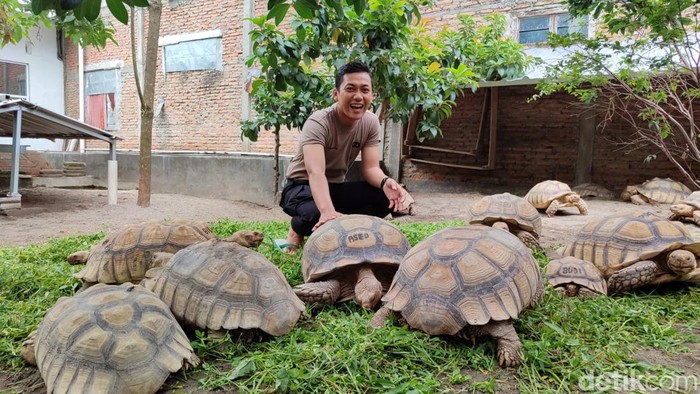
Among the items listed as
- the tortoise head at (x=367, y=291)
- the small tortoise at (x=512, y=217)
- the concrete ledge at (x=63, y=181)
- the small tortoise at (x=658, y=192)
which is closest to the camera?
the tortoise head at (x=367, y=291)

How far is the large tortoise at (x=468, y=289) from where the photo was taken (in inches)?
81.0

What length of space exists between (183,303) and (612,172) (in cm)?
1031

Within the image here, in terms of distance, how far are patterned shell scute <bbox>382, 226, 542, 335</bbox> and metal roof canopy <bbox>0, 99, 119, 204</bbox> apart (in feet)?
26.7

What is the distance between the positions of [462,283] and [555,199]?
6.57 meters

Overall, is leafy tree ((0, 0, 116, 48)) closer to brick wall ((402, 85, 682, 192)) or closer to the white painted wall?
brick wall ((402, 85, 682, 192))

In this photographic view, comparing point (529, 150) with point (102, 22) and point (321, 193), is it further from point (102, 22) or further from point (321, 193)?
point (102, 22)

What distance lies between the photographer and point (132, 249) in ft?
9.82

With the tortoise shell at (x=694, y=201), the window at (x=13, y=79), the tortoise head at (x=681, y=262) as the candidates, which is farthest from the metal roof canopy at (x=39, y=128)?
the tortoise shell at (x=694, y=201)

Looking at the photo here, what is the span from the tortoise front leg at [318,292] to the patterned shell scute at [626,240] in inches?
72.7

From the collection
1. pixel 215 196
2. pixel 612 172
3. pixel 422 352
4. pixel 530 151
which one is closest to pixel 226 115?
pixel 215 196

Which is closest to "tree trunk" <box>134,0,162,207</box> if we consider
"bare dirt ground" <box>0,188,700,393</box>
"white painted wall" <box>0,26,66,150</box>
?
"bare dirt ground" <box>0,188,700,393</box>

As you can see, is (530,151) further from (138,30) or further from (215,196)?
(138,30)

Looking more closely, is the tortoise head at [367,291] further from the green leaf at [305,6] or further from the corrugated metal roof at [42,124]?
the corrugated metal roof at [42,124]

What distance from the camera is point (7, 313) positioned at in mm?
2635
